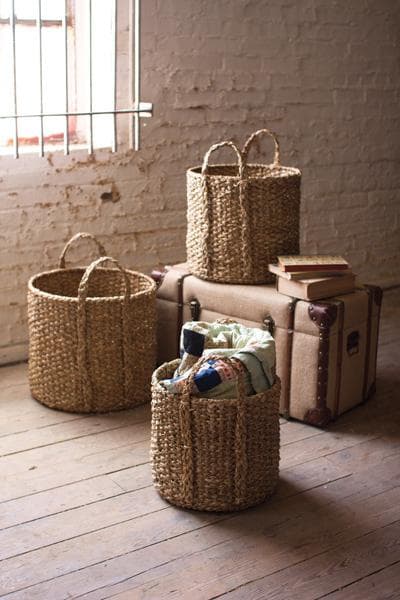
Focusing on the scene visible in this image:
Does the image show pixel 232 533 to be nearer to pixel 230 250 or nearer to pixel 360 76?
pixel 230 250

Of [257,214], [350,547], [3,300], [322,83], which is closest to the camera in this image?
[350,547]

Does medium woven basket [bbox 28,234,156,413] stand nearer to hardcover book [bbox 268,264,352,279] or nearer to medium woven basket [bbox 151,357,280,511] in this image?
hardcover book [bbox 268,264,352,279]

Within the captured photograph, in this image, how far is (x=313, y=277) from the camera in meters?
3.15

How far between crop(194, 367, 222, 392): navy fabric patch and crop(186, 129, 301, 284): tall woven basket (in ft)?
2.95

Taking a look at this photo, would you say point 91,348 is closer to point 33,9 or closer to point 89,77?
point 89,77

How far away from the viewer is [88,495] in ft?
8.71

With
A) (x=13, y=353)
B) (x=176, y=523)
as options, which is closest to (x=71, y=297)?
(x=13, y=353)

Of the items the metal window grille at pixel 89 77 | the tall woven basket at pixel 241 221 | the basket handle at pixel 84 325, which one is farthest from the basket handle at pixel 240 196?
the metal window grille at pixel 89 77

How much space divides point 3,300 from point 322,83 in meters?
1.92

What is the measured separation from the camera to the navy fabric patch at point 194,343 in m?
2.63

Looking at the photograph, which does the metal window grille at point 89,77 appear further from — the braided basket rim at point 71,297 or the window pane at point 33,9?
the braided basket rim at point 71,297

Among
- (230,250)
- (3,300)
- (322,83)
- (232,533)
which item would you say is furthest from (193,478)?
(322,83)

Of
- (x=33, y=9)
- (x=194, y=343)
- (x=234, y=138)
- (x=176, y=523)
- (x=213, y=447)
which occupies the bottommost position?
(x=176, y=523)

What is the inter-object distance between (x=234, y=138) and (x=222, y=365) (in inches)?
76.0
